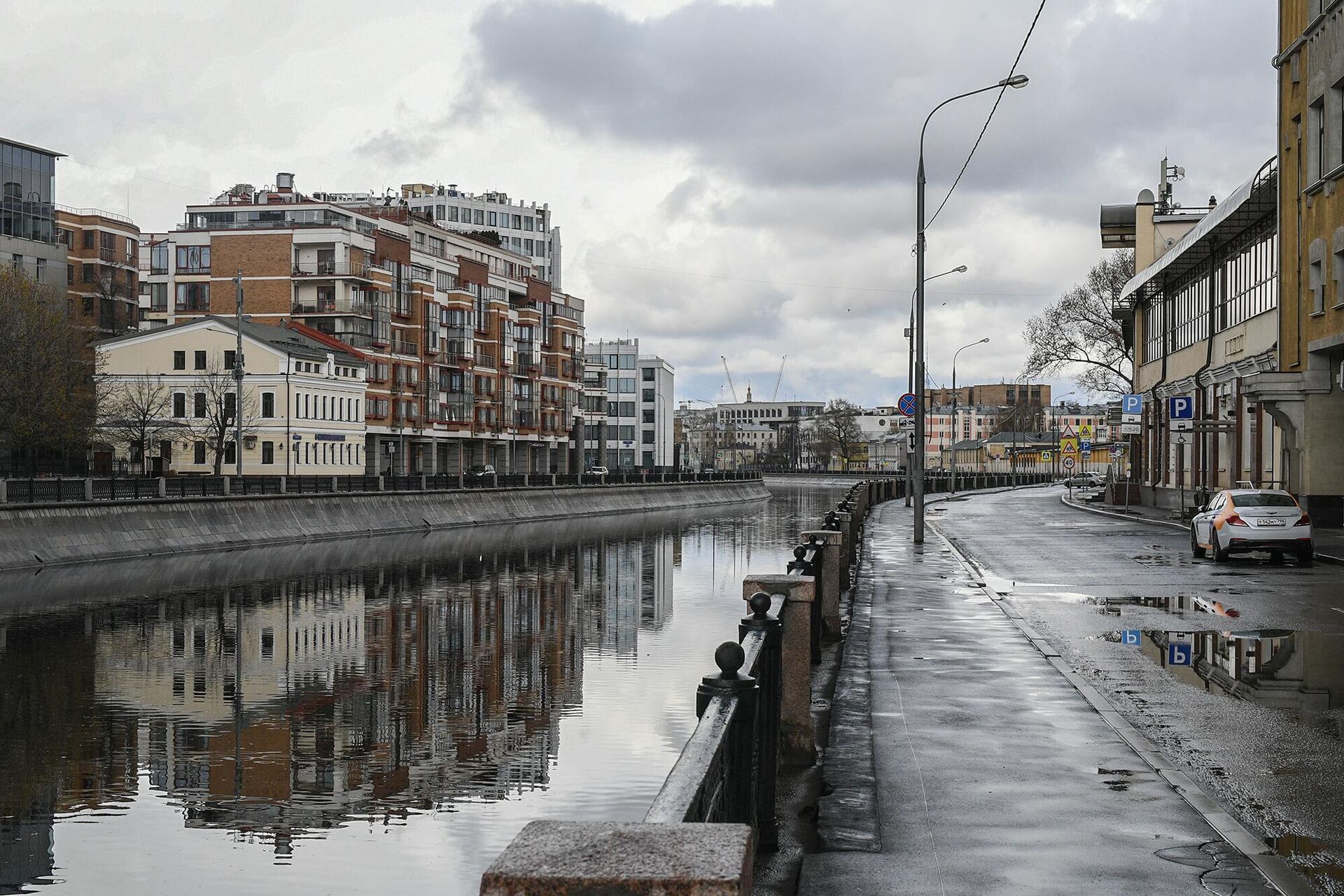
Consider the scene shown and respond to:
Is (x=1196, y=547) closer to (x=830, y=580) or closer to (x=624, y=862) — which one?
(x=830, y=580)

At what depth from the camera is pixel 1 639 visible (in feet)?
69.6

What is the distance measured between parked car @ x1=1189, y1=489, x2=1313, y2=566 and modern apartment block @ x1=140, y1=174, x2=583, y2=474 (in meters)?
65.4

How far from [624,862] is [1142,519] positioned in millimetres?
48773

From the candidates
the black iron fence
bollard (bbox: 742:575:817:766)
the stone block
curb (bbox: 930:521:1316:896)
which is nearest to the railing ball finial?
the stone block

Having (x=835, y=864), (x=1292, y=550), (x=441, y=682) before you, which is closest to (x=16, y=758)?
(x=441, y=682)

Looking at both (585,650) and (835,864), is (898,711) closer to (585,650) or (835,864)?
(835,864)

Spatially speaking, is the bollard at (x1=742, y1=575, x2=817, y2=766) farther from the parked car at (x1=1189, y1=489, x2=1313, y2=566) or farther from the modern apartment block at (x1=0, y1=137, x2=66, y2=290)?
the modern apartment block at (x1=0, y1=137, x2=66, y2=290)

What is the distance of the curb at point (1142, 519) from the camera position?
28.2 meters

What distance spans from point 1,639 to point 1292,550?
2289cm

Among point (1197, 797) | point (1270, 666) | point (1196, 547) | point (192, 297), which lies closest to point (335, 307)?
point (192, 297)

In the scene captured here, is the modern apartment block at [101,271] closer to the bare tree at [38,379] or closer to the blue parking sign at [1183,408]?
the bare tree at [38,379]

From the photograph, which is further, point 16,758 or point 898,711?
point 16,758

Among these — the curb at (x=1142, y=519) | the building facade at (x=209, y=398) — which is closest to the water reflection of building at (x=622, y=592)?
the curb at (x=1142, y=519)

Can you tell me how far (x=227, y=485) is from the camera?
44.3 meters
